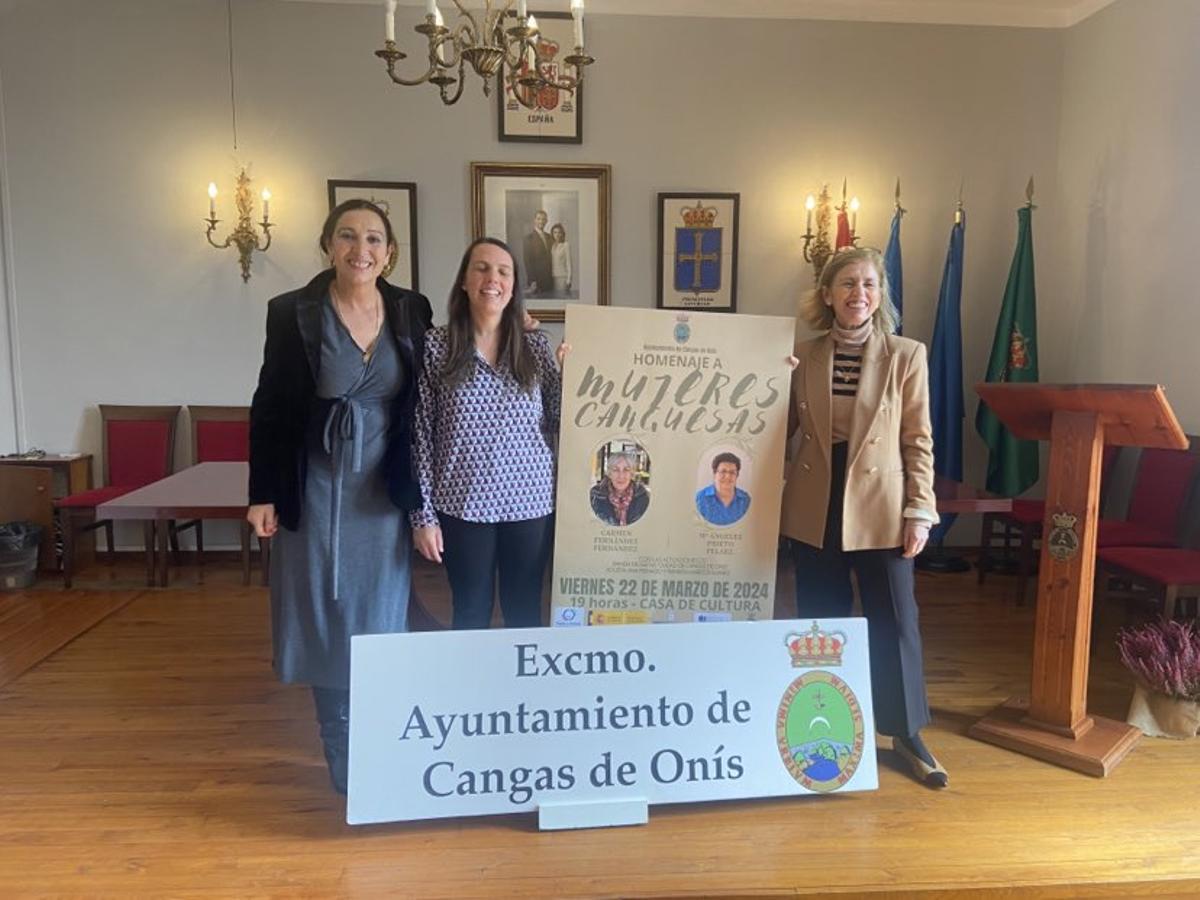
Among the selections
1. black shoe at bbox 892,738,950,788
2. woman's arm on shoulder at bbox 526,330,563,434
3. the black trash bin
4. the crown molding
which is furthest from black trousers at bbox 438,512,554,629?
the crown molding

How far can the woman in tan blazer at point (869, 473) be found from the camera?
206 centimetres

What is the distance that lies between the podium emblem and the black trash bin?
4.43 m

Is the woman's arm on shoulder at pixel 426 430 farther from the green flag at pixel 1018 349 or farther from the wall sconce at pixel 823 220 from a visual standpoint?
the green flag at pixel 1018 349

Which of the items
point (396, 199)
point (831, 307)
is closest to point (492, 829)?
point (831, 307)

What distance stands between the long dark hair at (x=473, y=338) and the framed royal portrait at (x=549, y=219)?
7.47 feet

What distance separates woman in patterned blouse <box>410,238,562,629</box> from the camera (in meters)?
1.94

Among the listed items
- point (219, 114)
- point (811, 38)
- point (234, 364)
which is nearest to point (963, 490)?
point (811, 38)

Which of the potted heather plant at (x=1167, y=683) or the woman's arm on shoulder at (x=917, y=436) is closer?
the woman's arm on shoulder at (x=917, y=436)

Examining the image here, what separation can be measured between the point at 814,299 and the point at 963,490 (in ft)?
4.80

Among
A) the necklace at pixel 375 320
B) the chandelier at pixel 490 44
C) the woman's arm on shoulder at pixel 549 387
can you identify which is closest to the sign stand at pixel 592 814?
the woman's arm on shoulder at pixel 549 387

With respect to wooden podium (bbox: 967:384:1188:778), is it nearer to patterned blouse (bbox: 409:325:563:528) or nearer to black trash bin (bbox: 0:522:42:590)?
patterned blouse (bbox: 409:325:563:528)

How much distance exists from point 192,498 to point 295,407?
1.23 m

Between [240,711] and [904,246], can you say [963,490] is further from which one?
[240,711]

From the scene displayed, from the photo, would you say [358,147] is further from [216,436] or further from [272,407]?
[272,407]
